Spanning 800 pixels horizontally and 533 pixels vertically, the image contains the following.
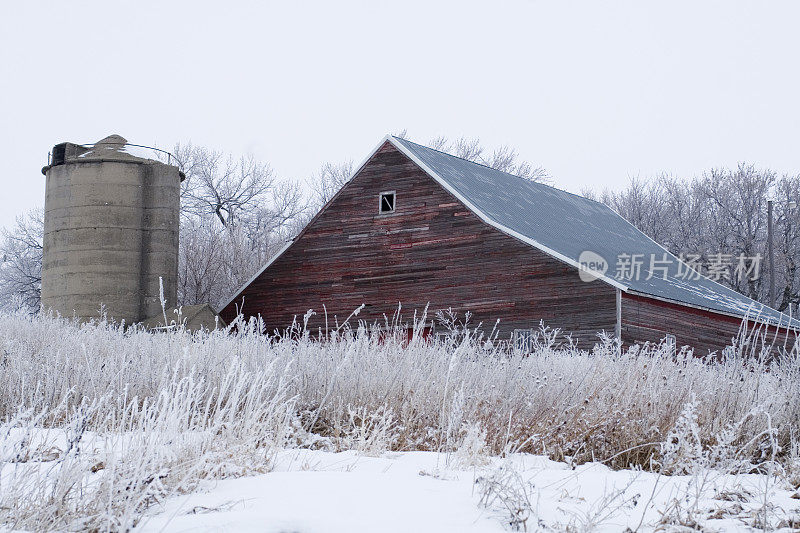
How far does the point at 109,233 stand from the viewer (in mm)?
26891

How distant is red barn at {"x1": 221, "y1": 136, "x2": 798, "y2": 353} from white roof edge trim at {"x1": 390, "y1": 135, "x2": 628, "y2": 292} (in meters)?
0.03

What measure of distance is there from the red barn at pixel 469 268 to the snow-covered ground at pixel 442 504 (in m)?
15.7

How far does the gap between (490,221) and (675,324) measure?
210 inches

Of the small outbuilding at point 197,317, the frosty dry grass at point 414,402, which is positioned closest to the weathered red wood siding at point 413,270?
the small outbuilding at point 197,317

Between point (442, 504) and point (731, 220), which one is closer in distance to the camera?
point (442, 504)

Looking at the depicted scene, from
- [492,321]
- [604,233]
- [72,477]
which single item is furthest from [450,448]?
[604,233]

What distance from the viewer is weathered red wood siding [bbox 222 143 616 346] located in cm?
2155

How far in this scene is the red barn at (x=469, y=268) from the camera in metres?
21.5

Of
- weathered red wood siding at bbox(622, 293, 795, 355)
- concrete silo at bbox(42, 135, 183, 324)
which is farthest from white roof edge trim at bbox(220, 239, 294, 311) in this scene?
weathered red wood siding at bbox(622, 293, 795, 355)

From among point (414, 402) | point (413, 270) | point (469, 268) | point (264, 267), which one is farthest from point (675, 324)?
point (414, 402)

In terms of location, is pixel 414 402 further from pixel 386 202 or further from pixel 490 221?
pixel 386 202

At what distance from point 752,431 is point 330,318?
1876 cm

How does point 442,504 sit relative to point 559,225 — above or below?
below

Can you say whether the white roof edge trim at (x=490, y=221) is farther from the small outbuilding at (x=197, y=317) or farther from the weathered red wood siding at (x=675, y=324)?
the small outbuilding at (x=197, y=317)
